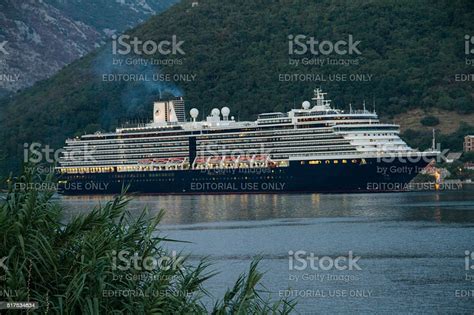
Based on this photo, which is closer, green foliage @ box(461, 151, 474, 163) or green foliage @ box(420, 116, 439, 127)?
green foliage @ box(461, 151, 474, 163)

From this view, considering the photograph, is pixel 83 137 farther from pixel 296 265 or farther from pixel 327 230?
pixel 296 265

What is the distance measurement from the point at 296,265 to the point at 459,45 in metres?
86.3

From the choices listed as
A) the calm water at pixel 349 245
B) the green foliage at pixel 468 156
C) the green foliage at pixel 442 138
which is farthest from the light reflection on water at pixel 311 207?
the green foliage at pixel 468 156

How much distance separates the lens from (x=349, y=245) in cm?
3778

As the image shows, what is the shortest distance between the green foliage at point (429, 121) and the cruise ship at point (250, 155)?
20.2 m

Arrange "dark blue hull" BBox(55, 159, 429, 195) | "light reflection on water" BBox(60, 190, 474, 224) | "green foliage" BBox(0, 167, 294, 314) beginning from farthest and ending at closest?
1. "dark blue hull" BBox(55, 159, 429, 195)
2. "light reflection on water" BBox(60, 190, 474, 224)
3. "green foliage" BBox(0, 167, 294, 314)

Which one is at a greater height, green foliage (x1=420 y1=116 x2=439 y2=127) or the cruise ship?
green foliage (x1=420 y1=116 x2=439 y2=127)

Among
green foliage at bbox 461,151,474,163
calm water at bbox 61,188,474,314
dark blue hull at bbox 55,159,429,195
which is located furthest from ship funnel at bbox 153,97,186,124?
calm water at bbox 61,188,474,314

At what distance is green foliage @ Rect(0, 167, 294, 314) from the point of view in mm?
14875

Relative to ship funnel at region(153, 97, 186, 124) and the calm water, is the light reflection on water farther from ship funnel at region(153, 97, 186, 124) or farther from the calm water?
ship funnel at region(153, 97, 186, 124)

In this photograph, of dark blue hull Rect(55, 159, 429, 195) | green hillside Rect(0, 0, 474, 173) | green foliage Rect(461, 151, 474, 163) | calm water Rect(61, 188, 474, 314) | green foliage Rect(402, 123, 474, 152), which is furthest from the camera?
green hillside Rect(0, 0, 474, 173)

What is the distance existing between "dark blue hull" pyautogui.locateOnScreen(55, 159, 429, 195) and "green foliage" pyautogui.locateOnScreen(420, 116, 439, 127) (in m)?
25.7

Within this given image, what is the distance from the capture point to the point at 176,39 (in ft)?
392

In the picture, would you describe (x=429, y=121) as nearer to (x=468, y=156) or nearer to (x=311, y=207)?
(x=468, y=156)
